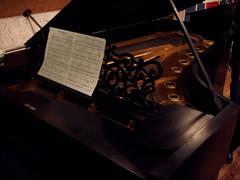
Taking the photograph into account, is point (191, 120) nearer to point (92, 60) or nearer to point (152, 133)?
point (152, 133)

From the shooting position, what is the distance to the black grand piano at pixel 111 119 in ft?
3.91

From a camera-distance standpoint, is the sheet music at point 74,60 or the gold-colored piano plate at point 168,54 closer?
the sheet music at point 74,60

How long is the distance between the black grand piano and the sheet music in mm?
47

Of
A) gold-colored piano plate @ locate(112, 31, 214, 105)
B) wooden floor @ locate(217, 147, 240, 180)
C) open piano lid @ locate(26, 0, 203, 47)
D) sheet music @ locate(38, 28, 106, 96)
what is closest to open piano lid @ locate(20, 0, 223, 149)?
open piano lid @ locate(26, 0, 203, 47)

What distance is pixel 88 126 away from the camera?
53.9 inches

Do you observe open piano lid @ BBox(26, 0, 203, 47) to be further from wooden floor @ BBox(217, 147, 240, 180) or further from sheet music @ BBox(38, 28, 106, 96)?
wooden floor @ BBox(217, 147, 240, 180)

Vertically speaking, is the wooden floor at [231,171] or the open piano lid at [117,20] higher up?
the open piano lid at [117,20]

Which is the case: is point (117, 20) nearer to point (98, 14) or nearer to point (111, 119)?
point (98, 14)

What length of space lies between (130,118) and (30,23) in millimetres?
1677

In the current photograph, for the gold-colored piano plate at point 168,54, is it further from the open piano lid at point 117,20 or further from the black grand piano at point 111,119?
the open piano lid at point 117,20

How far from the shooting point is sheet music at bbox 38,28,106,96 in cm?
149

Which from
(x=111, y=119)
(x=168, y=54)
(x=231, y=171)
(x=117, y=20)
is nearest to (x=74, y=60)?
A: (x=111, y=119)

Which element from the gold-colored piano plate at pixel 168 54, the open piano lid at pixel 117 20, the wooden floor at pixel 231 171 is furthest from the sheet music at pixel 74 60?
the wooden floor at pixel 231 171

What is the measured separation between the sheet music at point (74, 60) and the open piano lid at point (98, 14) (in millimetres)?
128
